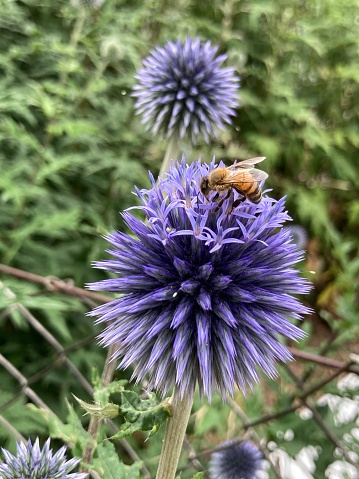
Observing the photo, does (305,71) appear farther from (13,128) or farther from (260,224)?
(260,224)

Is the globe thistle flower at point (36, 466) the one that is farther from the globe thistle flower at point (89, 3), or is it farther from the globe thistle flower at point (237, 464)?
the globe thistle flower at point (89, 3)

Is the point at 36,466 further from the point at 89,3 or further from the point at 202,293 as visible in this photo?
the point at 89,3

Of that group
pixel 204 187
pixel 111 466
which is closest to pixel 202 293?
pixel 204 187

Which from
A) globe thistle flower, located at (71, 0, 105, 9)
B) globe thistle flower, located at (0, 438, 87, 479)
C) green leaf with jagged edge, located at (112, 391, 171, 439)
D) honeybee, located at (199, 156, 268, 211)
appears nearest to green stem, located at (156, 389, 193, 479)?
green leaf with jagged edge, located at (112, 391, 171, 439)

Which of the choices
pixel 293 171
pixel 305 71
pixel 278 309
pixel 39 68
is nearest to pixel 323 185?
pixel 293 171

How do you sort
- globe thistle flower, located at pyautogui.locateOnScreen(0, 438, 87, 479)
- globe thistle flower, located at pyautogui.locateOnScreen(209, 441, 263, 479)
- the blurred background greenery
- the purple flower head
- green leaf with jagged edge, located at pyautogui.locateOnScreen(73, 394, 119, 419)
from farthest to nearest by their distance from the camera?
the blurred background greenery < the purple flower head < globe thistle flower, located at pyautogui.locateOnScreen(209, 441, 263, 479) < globe thistle flower, located at pyautogui.locateOnScreen(0, 438, 87, 479) < green leaf with jagged edge, located at pyautogui.locateOnScreen(73, 394, 119, 419)

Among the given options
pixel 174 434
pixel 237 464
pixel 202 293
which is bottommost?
pixel 237 464

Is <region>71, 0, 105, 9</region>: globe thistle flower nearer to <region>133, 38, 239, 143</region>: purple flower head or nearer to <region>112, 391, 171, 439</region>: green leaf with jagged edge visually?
<region>133, 38, 239, 143</region>: purple flower head
